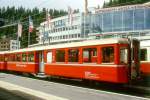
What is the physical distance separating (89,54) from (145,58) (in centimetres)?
579

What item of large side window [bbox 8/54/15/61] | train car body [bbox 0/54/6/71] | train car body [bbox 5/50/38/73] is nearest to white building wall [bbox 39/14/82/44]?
train car body [bbox 0/54/6/71]

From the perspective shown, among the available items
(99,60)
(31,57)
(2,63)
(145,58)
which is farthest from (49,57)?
(2,63)

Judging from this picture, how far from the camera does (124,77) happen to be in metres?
19.2

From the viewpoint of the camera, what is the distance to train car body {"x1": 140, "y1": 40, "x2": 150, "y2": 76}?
2522cm

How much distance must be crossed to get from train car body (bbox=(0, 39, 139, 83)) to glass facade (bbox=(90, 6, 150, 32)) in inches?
2041

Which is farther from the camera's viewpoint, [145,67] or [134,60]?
[145,67]

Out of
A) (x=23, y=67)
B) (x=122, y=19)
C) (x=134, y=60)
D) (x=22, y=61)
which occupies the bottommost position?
(x=23, y=67)

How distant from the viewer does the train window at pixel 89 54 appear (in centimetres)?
2100

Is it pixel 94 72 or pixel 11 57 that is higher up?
pixel 11 57

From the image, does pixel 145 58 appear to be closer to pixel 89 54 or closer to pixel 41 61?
pixel 89 54

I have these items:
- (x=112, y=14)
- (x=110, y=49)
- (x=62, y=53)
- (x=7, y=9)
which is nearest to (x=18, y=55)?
(x=62, y=53)

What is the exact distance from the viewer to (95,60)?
20938mm

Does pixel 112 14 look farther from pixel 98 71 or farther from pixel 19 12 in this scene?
pixel 19 12

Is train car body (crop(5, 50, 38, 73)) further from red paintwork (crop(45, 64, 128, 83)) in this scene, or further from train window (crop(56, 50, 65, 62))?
train window (crop(56, 50, 65, 62))
